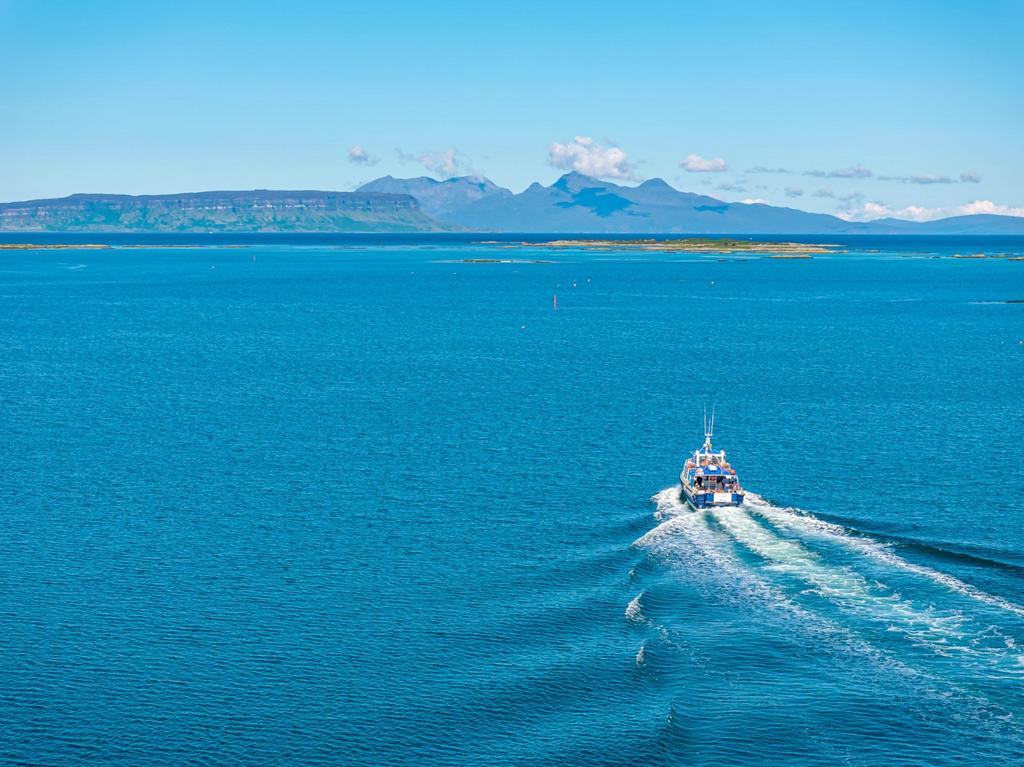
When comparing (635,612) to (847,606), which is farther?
(635,612)

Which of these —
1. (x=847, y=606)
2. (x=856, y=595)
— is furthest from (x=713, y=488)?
(x=847, y=606)

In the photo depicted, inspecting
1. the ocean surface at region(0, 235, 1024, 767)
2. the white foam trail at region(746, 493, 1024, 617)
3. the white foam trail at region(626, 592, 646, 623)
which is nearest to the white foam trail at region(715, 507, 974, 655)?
the ocean surface at region(0, 235, 1024, 767)

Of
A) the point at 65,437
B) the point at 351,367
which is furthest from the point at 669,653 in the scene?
the point at 351,367

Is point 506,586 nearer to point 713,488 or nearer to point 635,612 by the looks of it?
point 635,612

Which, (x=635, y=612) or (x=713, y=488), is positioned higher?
(x=713, y=488)

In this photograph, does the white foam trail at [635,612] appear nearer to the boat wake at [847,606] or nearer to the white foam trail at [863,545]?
the boat wake at [847,606]

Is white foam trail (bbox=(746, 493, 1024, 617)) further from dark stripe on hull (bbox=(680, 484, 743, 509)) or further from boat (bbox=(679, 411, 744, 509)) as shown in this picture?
boat (bbox=(679, 411, 744, 509))
